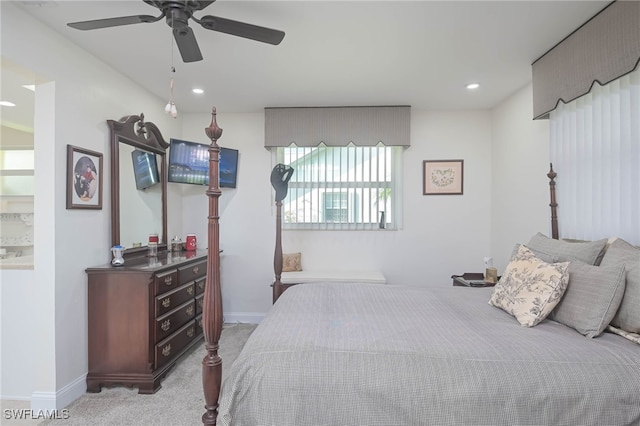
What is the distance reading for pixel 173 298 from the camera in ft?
9.25

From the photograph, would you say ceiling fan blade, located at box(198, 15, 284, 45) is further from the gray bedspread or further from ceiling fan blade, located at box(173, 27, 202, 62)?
the gray bedspread

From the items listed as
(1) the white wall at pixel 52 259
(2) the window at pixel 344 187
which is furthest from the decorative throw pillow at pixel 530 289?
(1) the white wall at pixel 52 259

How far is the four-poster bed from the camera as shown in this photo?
123 centimetres

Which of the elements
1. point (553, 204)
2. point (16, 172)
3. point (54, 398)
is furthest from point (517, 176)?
point (16, 172)

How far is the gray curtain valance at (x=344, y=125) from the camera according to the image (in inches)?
150

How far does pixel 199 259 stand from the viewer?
3350 mm

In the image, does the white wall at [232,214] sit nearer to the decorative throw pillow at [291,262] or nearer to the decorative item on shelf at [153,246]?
the decorative throw pillow at [291,262]

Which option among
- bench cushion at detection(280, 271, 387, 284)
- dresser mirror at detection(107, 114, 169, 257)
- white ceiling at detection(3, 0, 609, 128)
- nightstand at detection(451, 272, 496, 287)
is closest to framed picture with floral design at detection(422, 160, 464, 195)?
white ceiling at detection(3, 0, 609, 128)

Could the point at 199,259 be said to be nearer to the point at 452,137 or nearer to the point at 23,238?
the point at 23,238

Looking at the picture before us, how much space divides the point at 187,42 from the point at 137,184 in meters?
1.87

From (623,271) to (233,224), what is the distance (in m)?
3.68

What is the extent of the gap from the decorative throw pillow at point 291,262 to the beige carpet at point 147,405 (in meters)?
1.40

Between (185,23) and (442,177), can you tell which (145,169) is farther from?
(442,177)

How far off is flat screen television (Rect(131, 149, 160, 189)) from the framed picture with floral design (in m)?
3.19
